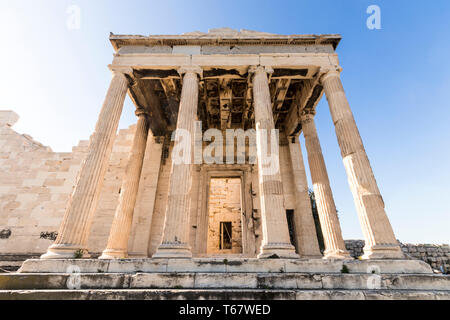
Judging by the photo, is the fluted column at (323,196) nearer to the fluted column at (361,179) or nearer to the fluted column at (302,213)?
the fluted column at (302,213)

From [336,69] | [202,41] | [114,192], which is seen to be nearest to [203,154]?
[114,192]

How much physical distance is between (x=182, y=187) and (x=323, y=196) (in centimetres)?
638

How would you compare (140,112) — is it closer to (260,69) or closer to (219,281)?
(260,69)

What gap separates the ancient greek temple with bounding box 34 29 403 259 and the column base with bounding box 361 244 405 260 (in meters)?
0.03

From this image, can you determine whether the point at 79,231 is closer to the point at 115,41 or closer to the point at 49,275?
the point at 49,275

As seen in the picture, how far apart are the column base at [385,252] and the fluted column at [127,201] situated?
8976mm

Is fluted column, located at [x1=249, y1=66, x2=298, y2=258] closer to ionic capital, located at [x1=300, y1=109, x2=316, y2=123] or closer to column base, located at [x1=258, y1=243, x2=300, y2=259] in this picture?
column base, located at [x1=258, y1=243, x2=300, y2=259]

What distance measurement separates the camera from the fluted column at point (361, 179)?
650 cm

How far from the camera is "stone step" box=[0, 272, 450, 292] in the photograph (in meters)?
5.00

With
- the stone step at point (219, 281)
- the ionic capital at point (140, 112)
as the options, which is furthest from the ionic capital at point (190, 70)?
the stone step at point (219, 281)

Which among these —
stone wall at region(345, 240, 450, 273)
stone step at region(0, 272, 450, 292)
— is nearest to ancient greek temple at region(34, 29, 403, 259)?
stone step at region(0, 272, 450, 292)

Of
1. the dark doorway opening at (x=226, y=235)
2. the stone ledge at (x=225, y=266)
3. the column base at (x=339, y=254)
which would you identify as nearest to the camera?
the stone ledge at (x=225, y=266)

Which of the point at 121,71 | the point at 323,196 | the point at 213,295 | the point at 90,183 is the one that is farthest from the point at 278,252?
the point at 121,71

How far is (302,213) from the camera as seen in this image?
444 inches
